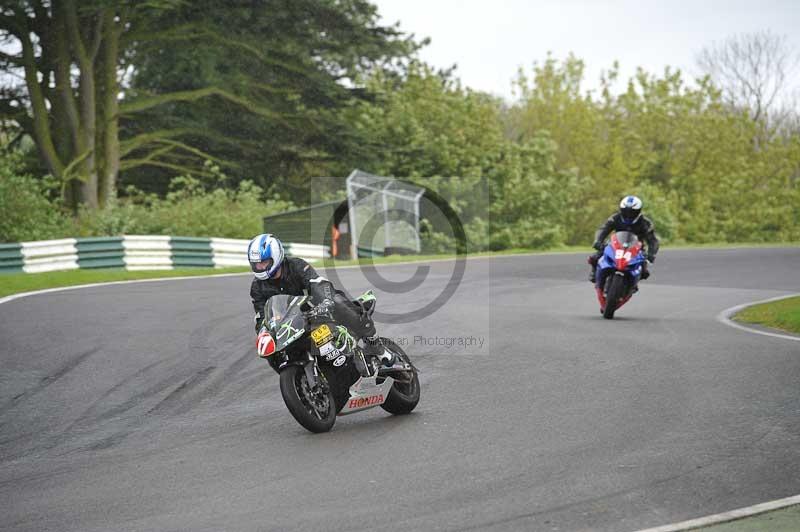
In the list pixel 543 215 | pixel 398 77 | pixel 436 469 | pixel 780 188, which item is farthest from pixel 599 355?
pixel 780 188

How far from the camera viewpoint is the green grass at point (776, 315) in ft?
44.9

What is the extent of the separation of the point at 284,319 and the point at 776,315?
9.37m

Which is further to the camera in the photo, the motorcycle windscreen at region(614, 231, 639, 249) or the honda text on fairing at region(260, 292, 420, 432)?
the motorcycle windscreen at region(614, 231, 639, 249)

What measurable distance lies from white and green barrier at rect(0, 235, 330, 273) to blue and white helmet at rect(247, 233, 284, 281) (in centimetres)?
1546

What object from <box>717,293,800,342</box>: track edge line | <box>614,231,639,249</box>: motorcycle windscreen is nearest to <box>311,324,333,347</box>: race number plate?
<box>717,293,800,342</box>: track edge line

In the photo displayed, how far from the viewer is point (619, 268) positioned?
1472 centimetres

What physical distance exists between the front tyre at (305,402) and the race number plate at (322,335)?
24cm

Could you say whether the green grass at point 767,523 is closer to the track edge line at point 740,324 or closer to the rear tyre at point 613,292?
the track edge line at point 740,324

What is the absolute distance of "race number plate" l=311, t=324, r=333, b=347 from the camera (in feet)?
25.1

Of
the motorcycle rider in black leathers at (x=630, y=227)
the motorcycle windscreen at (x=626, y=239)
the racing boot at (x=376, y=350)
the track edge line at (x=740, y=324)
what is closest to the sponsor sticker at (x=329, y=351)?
the racing boot at (x=376, y=350)

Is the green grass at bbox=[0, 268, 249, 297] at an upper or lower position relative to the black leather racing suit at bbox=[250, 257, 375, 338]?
lower

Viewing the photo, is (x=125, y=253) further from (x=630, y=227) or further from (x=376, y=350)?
(x=376, y=350)

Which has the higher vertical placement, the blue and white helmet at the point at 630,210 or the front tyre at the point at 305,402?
the blue and white helmet at the point at 630,210

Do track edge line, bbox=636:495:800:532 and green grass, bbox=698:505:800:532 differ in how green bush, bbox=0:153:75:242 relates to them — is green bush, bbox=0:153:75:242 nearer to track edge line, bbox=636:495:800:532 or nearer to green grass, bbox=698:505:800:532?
track edge line, bbox=636:495:800:532
